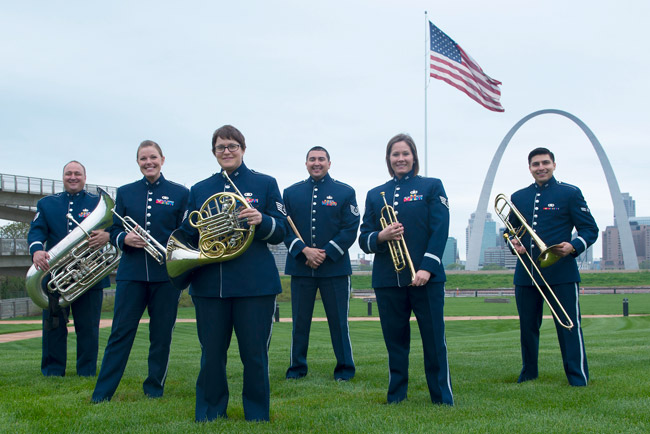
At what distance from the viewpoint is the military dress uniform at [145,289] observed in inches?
221

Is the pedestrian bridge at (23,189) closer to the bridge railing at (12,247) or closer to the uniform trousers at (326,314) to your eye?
the bridge railing at (12,247)

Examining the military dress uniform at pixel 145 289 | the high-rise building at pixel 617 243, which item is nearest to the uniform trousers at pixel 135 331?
the military dress uniform at pixel 145 289

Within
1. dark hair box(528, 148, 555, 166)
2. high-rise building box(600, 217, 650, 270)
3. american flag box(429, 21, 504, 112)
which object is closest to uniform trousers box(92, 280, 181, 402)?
dark hair box(528, 148, 555, 166)

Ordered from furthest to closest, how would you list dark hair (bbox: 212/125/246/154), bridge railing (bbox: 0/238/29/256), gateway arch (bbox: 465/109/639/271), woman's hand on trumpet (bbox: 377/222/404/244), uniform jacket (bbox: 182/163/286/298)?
gateway arch (bbox: 465/109/639/271), bridge railing (bbox: 0/238/29/256), woman's hand on trumpet (bbox: 377/222/404/244), dark hair (bbox: 212/125/246/154), uniform jacket (bbox: 182/163/286/298)

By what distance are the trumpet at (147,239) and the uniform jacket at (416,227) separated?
73.1 inches

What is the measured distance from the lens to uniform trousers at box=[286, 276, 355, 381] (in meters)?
7.01

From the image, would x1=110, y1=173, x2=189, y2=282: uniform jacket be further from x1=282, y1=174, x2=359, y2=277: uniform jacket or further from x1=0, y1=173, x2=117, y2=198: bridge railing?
x1=0, y1=173, x2=117, y2=198: bridge railing

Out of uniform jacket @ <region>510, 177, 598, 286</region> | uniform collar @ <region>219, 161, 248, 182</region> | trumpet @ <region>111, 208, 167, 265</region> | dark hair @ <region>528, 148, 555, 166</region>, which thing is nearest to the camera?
uniform collar @ <region>219, 161, 248, 182</region>

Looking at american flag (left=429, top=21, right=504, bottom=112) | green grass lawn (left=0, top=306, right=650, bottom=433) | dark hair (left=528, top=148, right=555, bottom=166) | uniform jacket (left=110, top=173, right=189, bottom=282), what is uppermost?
american flag (left=429, top=21, right=504, bottom=112)

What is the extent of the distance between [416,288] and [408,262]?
26cm

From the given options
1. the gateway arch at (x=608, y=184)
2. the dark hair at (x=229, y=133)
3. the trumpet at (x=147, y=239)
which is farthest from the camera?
the gateway arch at (x=608, y=184)

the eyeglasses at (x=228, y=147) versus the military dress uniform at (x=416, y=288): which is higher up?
the eyeglasses at (x=228, y=147)

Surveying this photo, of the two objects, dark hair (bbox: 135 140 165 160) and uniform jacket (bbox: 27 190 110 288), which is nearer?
dark hair (bbox: 135 140 165 160)

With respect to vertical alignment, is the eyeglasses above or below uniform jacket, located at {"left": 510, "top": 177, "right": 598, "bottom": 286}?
above
